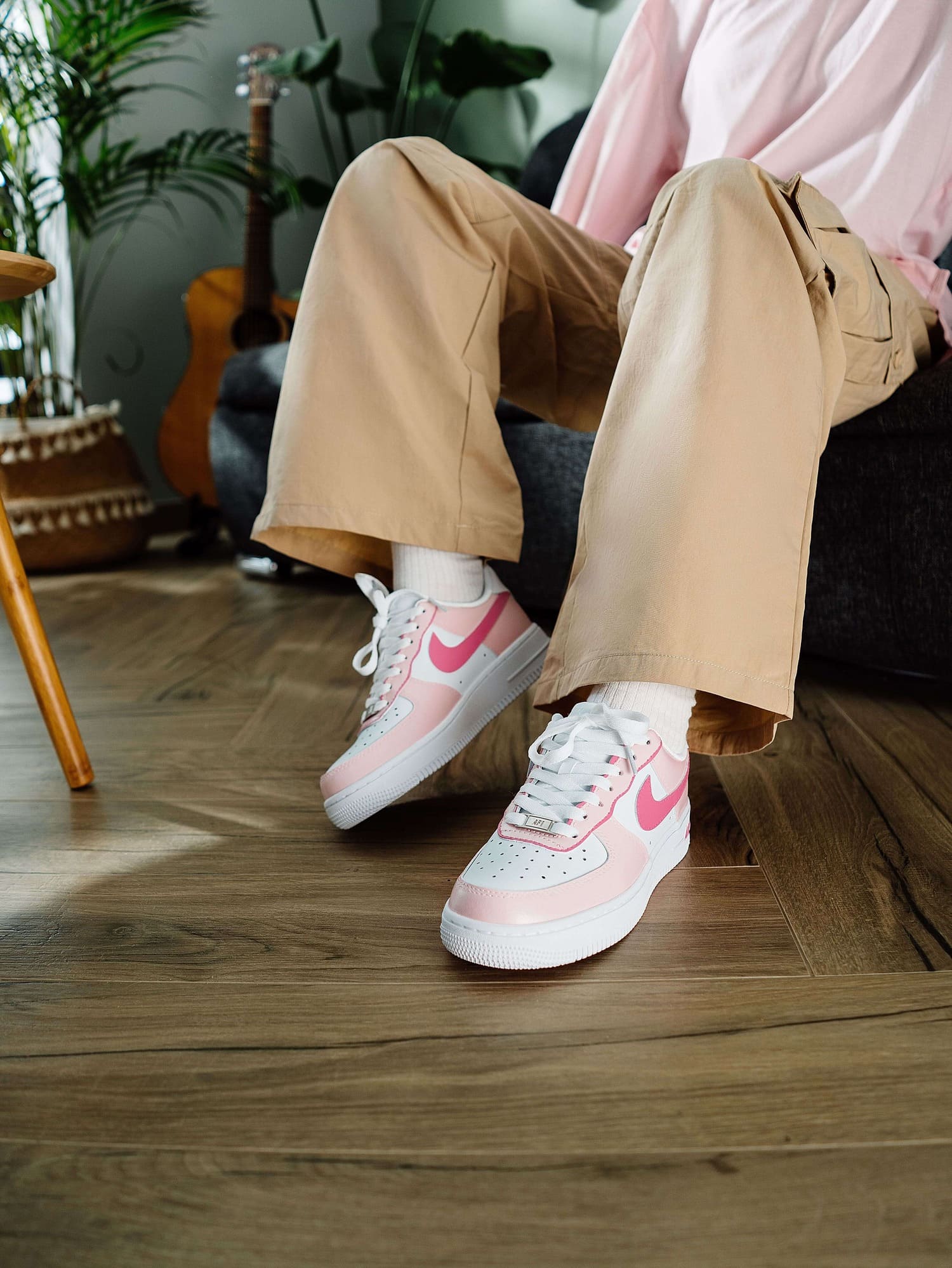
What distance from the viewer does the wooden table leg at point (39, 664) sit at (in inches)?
30.8

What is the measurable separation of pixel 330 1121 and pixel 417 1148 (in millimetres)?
40

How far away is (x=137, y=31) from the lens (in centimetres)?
200

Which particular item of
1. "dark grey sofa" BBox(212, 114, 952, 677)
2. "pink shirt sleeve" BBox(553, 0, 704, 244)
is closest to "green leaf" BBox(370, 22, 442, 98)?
"pink shirt sleeve" BBox(553, 0, 704, 244)

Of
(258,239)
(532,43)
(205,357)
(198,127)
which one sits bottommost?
(205,357)

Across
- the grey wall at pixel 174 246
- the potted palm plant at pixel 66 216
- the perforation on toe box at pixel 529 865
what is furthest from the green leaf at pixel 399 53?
the perforation on toe box at pixel 529 865

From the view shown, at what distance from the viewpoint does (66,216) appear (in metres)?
2.22

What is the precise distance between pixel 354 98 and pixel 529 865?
2.38 metres

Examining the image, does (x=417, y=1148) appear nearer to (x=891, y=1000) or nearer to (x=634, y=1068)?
(x=634, y=1068)

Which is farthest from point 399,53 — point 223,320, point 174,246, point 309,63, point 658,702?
point 658,702

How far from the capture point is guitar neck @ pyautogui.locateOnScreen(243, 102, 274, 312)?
2260 mm

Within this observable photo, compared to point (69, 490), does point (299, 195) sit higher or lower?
higher

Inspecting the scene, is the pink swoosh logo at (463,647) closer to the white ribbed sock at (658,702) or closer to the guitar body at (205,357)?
the white ribbed sock at (658,702)

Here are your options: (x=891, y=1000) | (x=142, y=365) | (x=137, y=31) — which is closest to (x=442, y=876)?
(x=891, y=1000)

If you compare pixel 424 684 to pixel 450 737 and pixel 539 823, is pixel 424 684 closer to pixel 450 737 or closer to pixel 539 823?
pixel 450 737
